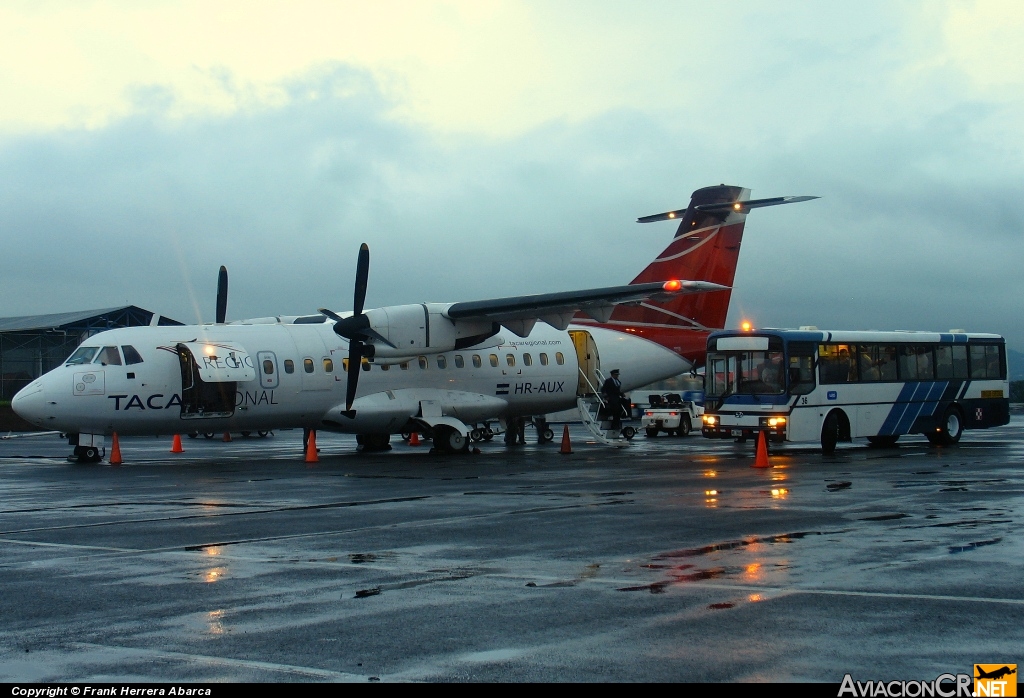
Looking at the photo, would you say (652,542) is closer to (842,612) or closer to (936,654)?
(842,612)

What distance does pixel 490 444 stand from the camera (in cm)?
3253

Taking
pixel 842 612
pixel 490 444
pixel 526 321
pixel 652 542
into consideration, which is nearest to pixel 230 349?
pixel 526 321

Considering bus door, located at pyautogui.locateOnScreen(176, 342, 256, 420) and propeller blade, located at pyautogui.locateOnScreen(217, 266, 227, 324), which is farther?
propeller blade, located at pyautogui.locateOnScreen(217, 266, 227, 324)

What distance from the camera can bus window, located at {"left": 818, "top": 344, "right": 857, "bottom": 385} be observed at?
79.6ft

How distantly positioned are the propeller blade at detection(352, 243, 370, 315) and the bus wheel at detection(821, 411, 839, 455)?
1083 cm

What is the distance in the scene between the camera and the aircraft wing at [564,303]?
2414 cm

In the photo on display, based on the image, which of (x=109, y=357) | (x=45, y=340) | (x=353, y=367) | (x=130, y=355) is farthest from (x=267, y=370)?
(x=45, y=340)

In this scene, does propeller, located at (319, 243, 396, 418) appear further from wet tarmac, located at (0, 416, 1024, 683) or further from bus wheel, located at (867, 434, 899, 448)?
bus wheel, located at (867, 434, 899, 448)

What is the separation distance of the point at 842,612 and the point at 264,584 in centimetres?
437

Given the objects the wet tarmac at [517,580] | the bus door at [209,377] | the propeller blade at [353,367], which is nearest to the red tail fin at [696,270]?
the propeller blade at [353,367]

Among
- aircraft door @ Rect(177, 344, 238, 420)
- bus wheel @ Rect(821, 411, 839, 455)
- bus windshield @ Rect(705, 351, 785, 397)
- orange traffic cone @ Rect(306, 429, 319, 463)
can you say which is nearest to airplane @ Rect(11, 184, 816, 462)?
aircraft door @ Rect(177, 344, 238, 420)

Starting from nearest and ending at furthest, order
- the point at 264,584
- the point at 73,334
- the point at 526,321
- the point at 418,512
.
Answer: the point at 264,584, the point at 418,512, the point at 526,321, the point at 73,334

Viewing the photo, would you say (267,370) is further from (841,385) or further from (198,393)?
(841,385)

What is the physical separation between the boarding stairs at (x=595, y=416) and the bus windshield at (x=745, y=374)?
431 cm
